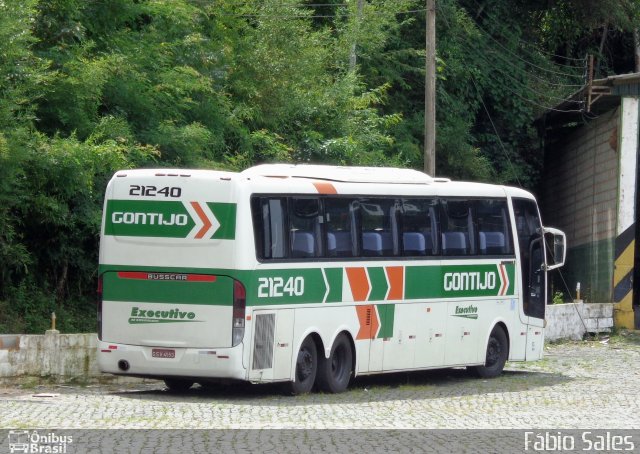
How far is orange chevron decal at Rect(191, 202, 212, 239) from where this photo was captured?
16656mm

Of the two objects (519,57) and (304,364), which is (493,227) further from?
(519,57)

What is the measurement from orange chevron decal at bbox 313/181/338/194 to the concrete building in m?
15.9

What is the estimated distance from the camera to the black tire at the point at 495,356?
22.2m

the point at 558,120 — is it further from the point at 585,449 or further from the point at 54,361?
the point at 585,449

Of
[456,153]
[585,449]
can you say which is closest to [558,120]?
[456,153]

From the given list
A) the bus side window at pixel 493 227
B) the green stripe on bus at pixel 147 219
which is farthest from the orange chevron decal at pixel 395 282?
the green stripe on bus at pixel 147 219

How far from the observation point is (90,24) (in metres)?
24.3

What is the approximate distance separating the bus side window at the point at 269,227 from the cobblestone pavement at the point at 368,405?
203 centimetres

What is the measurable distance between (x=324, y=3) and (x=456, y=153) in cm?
647

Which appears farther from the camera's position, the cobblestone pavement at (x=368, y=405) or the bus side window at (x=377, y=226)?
the bus side window at (x=377, y=226)

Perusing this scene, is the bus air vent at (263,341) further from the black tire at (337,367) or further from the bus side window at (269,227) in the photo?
the black tire at (337,367)

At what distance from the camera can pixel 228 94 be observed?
92.5 ft

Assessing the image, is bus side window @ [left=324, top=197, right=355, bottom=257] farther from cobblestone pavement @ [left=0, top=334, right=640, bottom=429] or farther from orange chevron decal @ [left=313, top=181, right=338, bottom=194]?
cobblestone pavement @ [left=0, top=334, right=640, bottom=429]

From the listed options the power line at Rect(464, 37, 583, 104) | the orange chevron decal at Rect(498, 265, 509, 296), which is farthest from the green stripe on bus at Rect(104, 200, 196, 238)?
the power line at Rect(464, 37, 583, 104)
